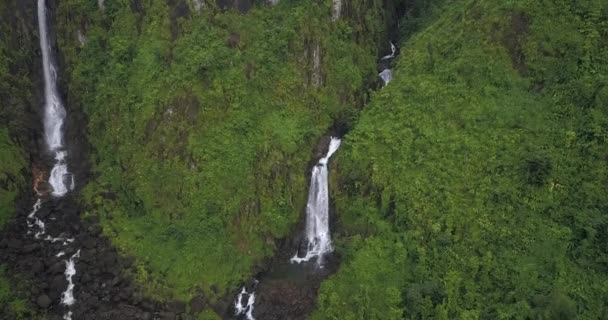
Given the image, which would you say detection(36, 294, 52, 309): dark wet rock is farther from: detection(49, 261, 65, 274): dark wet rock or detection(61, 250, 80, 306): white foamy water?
detection(49, 261, 65, 274): dark wet rock

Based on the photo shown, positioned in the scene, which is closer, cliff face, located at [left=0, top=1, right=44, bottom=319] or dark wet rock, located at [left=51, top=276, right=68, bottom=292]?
dark wet rock, located at [left=51, top=276, right=68, bottom=292]

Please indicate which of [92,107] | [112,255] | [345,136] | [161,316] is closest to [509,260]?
[345,136]

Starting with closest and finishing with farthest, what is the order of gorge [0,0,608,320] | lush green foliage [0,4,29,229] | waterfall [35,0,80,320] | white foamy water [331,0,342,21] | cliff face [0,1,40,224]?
1. gorge [0,0,608,320]
2. lush green foliage [0,4,29,229]
3. cliff face [0,1,40,224]
4. waterfall [35,0,80,320]
5. white foamy water [331,0,342,21]

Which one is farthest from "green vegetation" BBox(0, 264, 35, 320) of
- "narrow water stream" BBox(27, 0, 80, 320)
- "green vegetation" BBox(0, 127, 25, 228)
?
"green vegetation" BBox(0, 127, 25, 228)

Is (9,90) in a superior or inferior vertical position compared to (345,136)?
superior

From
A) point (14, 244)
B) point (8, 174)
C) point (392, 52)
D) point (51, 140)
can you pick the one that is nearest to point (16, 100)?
point (51, 140)

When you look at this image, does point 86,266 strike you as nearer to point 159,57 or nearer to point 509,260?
point 159,57
